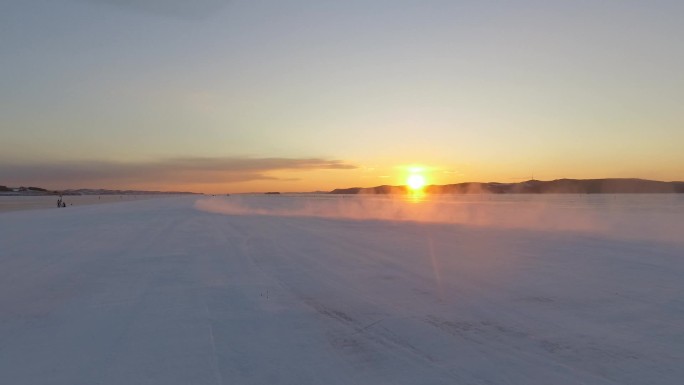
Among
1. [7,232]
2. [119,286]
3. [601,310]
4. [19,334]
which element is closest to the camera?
[19,334]

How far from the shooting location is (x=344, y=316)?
23.9ft

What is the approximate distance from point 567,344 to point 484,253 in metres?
8.02

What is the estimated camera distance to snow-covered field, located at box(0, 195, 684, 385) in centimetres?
511

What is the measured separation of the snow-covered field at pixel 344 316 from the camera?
5.11m

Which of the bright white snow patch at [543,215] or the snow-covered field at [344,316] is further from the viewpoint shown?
the bright white snow patch at [543,215]

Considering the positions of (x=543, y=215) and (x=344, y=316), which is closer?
(x=344, y=316)

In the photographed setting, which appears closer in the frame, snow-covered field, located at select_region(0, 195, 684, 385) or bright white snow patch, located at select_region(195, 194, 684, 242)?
snow-covered field, located at select_region(0, 195, 684, 385)

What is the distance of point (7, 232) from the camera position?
21359 mm

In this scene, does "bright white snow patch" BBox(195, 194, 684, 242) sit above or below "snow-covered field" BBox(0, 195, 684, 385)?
below

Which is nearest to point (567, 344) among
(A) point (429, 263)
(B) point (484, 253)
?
(A) point (429, 263)

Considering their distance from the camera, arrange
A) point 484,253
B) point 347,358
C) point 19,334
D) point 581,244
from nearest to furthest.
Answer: point 347,358 → point 19,334 → point 484,253 → point 581,244

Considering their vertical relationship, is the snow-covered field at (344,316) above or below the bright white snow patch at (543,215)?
above

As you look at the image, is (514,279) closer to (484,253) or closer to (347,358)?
(484,253)

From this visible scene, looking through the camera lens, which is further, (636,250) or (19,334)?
(636,250)
